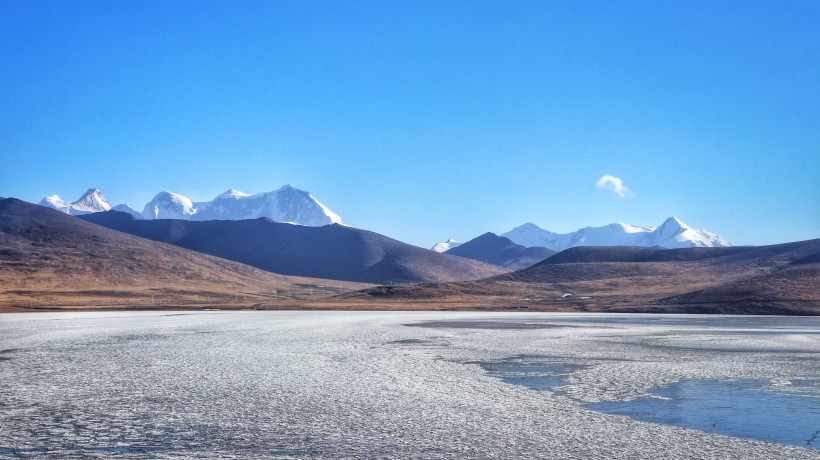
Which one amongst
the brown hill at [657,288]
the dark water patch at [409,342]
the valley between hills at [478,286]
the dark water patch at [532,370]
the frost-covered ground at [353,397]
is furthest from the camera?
the valley between hills at [478,286]

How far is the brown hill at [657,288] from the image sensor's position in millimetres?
84250

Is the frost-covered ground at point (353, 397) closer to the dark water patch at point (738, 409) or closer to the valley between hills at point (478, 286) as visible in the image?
the dark water patch at point (738, 409)

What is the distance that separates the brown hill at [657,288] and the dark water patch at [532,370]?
56.9 metres

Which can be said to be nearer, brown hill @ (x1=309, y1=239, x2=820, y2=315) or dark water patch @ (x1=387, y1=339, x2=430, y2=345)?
dark water patch @ (x1=387, y1=339, x2=430, y2=345)

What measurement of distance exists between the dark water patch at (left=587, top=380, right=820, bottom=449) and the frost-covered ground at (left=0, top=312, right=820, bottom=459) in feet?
1.73

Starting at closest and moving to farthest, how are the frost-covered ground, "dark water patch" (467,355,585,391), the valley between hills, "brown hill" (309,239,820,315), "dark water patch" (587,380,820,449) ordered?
the frost-covered ground
"dark water patch" (587,380,820,449)
"dark water patch" (467,355,585,391)
"brown hill" (309,239,820,315)
the valley between hills

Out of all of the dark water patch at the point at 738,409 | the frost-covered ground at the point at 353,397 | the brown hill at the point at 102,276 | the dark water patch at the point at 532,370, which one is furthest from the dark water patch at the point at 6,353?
the brown hill at the point at 102,276

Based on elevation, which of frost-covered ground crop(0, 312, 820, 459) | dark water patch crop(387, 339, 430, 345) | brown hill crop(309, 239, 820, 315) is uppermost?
brown hill crop(309, 239, 820, 315)

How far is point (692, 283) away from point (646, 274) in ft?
63.2

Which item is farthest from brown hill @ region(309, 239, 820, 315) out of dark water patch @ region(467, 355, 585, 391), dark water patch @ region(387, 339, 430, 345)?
dark water patch @ region(467, 355, 585, 391)

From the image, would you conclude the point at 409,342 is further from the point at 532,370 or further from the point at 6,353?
the point at 6,353

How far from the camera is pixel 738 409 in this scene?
15.8 meters

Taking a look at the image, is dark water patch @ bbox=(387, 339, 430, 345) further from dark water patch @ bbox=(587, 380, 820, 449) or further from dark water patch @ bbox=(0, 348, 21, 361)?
dark water patch @ bbox=(587, 380, 820, 449)

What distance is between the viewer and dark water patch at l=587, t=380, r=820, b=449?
13.5m
